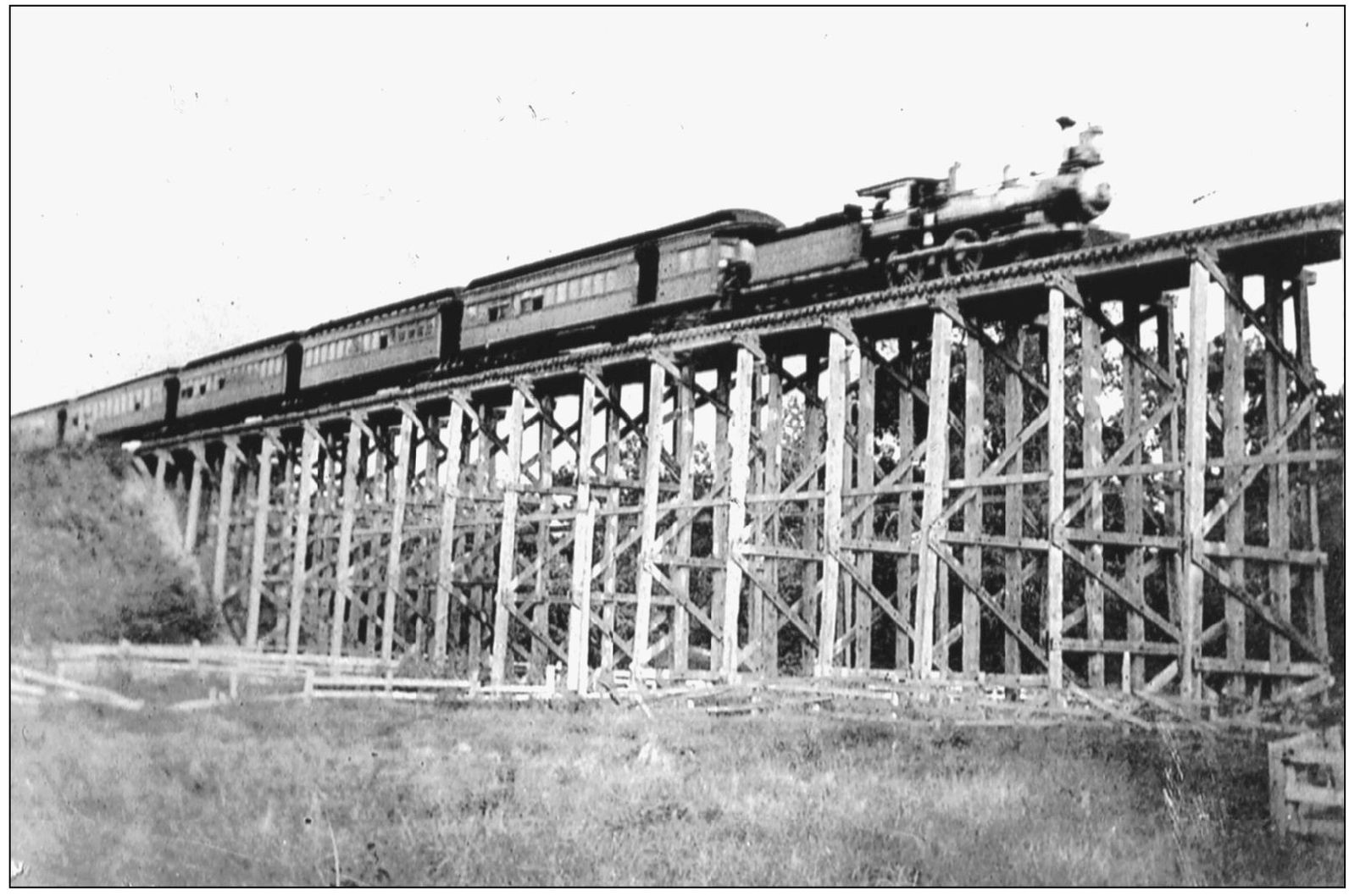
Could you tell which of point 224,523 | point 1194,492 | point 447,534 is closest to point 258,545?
point 224,523

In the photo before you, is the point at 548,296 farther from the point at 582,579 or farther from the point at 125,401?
the point at 125,401

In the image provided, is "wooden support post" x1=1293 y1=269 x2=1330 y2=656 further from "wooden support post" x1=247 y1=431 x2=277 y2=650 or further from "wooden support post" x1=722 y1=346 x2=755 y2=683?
"wooden support post" x1=247 y1=431 x2=277 y2=650

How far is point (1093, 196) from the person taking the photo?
12781mm

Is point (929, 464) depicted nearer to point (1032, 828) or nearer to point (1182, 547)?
point (1182, 547)

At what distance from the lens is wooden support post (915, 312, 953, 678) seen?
40.1 ft

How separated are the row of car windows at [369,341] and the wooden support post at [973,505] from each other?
10.4 m

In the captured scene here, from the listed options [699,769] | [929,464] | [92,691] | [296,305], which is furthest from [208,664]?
[929,464]

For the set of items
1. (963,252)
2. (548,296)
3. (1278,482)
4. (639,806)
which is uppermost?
(548,296)

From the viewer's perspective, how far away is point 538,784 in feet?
32.6

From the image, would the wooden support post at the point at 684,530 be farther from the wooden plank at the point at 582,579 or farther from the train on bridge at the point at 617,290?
the train on bridge at the point at 617,290

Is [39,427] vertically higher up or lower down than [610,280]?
lower down

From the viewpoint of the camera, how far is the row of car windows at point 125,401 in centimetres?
1894

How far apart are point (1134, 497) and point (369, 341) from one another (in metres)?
14.0

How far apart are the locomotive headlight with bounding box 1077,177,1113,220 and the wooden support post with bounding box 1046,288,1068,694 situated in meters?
1.21
